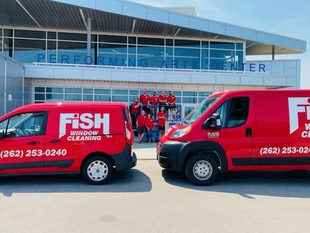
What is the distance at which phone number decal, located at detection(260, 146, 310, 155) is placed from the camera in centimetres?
593

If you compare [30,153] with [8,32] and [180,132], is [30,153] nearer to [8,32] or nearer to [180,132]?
[180,132]

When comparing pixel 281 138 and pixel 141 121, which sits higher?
pixel 141 121

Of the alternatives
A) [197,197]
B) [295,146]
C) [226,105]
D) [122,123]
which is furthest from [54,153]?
[295,146]

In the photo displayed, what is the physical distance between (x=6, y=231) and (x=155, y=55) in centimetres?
1963

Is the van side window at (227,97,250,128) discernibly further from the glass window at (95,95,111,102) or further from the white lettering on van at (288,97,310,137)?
the glass window at (95,95,111,102)

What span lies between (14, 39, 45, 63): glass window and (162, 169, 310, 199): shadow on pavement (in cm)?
Result: 1761

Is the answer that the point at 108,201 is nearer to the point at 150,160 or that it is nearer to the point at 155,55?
the point at 150,160

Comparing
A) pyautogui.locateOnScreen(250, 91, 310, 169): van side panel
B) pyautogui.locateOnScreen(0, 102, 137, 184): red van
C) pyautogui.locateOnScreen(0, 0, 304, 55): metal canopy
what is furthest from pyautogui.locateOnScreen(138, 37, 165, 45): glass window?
pyautogui.locateOnScreen(250, 91, 310, 169): van side panel

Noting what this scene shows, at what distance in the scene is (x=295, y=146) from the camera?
19.5 feet

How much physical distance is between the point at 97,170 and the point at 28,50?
18195mm

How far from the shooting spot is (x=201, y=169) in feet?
19.5

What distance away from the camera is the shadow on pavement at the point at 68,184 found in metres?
5.54

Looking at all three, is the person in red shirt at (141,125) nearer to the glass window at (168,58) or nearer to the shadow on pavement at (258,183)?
the shadow on pavement at (258,183)

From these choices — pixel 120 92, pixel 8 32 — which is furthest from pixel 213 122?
pixel 8 32
